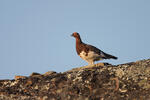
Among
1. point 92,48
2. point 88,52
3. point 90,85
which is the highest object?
point 92,48

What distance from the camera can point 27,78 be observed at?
14492 mm

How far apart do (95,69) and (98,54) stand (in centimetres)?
287

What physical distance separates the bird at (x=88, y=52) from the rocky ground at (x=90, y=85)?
2.58 meters

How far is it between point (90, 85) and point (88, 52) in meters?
4.44

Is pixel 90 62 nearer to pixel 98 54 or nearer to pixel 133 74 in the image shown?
pixel 98 54

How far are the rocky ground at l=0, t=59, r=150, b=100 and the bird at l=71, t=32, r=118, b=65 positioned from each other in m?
2.58

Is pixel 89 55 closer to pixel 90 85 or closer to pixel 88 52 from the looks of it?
pixel 88 52

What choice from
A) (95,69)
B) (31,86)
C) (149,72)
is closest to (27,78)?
(31,86)

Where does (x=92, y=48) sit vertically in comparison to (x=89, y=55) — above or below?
above

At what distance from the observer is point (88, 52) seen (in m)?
16.9

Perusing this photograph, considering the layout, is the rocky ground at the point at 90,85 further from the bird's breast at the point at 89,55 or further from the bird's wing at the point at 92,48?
the bird's wing at the point at 92,48

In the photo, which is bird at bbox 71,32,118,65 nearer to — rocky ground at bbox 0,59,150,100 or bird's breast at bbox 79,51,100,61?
bird's breast at bbox 79,51,100,61

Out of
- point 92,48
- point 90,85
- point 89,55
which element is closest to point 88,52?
point 89,55

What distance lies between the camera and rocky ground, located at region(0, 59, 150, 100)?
11570mm
